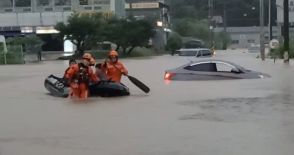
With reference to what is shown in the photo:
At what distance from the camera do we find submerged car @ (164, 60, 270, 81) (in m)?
27.7

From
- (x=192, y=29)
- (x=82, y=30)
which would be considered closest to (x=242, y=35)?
(x=192, y=29)

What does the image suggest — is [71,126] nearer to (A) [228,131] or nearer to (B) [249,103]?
(A) [228,131]

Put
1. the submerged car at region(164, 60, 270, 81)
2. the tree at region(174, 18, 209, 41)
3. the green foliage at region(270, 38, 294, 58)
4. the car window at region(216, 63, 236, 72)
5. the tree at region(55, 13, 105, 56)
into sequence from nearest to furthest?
the submerged car at region(164, 60, 270, 81) → the car window at region(216, 63, 236, 72) → the green foliage at region(270, 38, 294, 58) → the tree at region(55, 13, 105, 56) → the tree at region(174, 18, 209, 41)

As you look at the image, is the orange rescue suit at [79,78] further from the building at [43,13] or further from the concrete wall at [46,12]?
the concrete wall at [46,12]

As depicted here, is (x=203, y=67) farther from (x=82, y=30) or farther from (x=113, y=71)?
(x=82, y=30)

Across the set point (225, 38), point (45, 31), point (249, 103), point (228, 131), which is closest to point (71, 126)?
point (228, 131)

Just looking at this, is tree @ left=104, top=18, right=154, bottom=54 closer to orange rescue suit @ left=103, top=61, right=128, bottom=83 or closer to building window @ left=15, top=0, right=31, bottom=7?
building window @ left=15, top=0, right=31, bottom=7

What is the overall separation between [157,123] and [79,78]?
6.74 m

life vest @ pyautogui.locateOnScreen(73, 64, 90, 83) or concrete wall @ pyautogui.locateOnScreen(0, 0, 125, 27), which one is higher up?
concrete wall @ pyautogui.locateOnScreen(0, 0, 125, 27)

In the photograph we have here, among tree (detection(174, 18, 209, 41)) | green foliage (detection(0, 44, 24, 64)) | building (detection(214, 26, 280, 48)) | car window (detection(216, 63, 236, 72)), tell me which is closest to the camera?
car window (detection(216, 63, 236, 72))

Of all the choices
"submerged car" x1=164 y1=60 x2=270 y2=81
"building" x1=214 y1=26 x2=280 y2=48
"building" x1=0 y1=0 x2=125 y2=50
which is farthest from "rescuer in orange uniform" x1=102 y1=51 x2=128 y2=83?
"building" x1=214 y1=26 x2=280 y2=48

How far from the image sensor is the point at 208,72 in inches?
1105

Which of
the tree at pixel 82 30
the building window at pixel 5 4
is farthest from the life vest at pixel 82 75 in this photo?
the building window at pixel 5 4

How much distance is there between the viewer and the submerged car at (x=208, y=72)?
27672 millimetres
